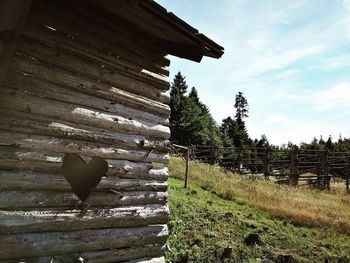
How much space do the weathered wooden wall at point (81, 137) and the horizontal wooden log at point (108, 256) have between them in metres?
0.01

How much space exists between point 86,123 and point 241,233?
6766mm

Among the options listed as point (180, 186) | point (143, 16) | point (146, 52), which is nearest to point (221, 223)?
point (180, 186)

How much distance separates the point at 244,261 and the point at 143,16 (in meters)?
5.55

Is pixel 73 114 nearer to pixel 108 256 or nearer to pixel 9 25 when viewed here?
pixel 9 25

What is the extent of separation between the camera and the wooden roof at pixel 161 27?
4270mm

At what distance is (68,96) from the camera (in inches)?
160

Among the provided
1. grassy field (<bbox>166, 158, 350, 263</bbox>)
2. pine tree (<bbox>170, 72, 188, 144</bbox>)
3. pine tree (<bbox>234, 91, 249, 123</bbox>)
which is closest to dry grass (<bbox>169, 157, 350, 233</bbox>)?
grassy field (<bbox>166, 158, 350, 263</bbox>)

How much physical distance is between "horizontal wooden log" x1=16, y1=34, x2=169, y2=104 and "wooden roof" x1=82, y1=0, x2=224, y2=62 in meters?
0.62

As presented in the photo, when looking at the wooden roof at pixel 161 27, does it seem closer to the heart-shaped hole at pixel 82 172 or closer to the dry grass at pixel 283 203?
the heart-shaped hole at pixel 82 172

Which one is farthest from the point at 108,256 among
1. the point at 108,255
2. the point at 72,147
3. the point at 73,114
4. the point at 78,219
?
the point at 73,114

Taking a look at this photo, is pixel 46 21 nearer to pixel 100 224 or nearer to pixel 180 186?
pixel 100 224

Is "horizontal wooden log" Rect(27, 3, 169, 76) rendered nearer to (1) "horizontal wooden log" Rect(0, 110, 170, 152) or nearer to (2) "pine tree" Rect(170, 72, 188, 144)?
(1) "horizontal wooden log" Rect(0, 110, 170, 152)

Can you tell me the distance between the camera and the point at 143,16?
14.7 ft

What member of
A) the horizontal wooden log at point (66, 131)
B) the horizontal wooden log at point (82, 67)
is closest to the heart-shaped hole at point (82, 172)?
the horizontal wooden log at point (66, 131)
